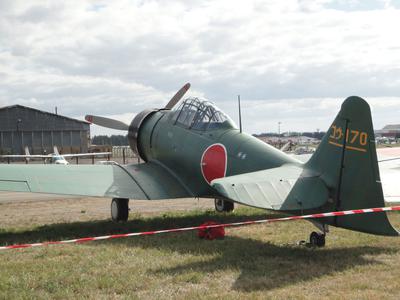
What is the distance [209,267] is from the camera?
5859 millimetres

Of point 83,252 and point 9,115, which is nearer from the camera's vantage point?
point 83,252

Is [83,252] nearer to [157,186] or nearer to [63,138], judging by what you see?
[157,186]

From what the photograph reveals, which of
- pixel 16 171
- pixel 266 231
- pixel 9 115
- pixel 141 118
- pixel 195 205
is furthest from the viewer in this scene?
pixel 9 115

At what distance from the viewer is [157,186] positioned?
32.0ft

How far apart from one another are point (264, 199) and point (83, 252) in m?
2.61

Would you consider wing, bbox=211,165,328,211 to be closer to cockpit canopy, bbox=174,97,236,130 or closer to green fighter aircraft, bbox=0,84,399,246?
green fighter aircraft, bbox=0,84,399,246

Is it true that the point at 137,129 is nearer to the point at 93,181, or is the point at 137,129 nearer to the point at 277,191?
the point at 93,181

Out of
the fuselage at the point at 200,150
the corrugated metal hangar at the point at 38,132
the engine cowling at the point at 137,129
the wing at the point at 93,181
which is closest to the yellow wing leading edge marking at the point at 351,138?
the fuselage at the point at 200,150

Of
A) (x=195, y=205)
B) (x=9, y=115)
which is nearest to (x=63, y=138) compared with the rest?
(x=9, y=115)

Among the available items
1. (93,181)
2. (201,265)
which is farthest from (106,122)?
(201,265)

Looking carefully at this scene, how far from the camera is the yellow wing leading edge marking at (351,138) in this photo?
19.6ft

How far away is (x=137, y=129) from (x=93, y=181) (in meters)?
2.72

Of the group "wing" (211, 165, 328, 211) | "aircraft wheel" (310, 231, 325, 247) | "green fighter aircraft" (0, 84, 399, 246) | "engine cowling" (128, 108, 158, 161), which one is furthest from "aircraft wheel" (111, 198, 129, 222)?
"aircraft wheel" (310, 231, 325, 247)

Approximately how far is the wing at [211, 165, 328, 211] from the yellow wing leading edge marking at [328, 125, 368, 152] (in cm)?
55
